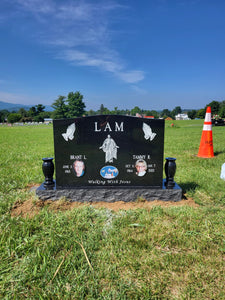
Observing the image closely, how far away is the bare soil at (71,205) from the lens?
10.1 feet

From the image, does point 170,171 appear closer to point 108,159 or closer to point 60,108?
point 108,159

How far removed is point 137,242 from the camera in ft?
7.61

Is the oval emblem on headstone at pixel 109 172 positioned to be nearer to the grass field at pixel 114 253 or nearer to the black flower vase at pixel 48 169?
the grass field at pixel 114 253

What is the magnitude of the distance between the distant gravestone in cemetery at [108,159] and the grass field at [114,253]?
0.39 meters

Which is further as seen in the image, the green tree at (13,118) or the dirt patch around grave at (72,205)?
the green tree at (13,118)

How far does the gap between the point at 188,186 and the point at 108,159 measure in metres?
1.95

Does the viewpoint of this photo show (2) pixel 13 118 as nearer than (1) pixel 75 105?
Yes

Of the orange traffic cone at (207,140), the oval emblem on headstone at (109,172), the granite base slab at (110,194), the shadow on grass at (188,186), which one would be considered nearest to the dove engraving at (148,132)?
the oval emblem on headstone at (109,172)

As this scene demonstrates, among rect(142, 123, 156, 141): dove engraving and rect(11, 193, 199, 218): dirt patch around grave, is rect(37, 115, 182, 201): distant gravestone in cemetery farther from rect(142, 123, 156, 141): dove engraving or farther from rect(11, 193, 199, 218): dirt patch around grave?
rect(11, 193, 199, 218): dirt patch around grave

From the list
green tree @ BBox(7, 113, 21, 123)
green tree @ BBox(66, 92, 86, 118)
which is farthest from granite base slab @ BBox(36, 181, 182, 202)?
green tree @ BBox(7, 113, 21, 123)

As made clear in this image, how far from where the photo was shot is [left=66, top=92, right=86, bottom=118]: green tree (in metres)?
96.4

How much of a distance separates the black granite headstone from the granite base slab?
81 millimetres

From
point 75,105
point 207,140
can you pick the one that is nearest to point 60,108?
point 75,105

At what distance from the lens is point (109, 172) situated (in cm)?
341
